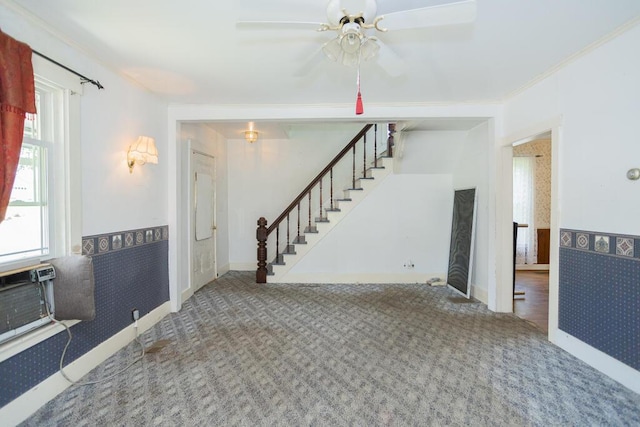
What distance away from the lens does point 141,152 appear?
9.66ft

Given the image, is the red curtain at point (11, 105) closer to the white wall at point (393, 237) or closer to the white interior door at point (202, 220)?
the white interior door at point (202, 220)

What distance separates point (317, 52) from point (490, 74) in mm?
1732

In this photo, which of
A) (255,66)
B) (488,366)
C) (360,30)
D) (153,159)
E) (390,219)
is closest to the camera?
(360,30)

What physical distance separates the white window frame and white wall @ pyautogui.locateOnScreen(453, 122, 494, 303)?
425cm

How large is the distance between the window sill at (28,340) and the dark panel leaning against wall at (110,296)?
0.12 feet

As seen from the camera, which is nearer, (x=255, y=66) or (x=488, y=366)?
(x=488, y=366)

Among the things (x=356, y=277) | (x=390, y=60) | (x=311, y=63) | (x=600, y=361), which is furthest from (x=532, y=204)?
(x=311, y=63)

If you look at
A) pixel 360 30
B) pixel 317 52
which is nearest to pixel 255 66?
pixel 317 52

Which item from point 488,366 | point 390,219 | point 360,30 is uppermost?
point 360,30

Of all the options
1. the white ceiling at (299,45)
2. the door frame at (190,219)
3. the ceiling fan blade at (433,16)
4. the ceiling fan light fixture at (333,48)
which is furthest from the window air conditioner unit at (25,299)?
the ceiling fan blade at (433,16)

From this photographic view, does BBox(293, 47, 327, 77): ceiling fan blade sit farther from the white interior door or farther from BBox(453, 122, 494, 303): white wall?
BBox(453, 122, 494, 303): white wall

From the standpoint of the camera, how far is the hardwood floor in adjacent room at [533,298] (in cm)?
358

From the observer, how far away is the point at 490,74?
2.87m

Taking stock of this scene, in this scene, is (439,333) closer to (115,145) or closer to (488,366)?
(488,366)
